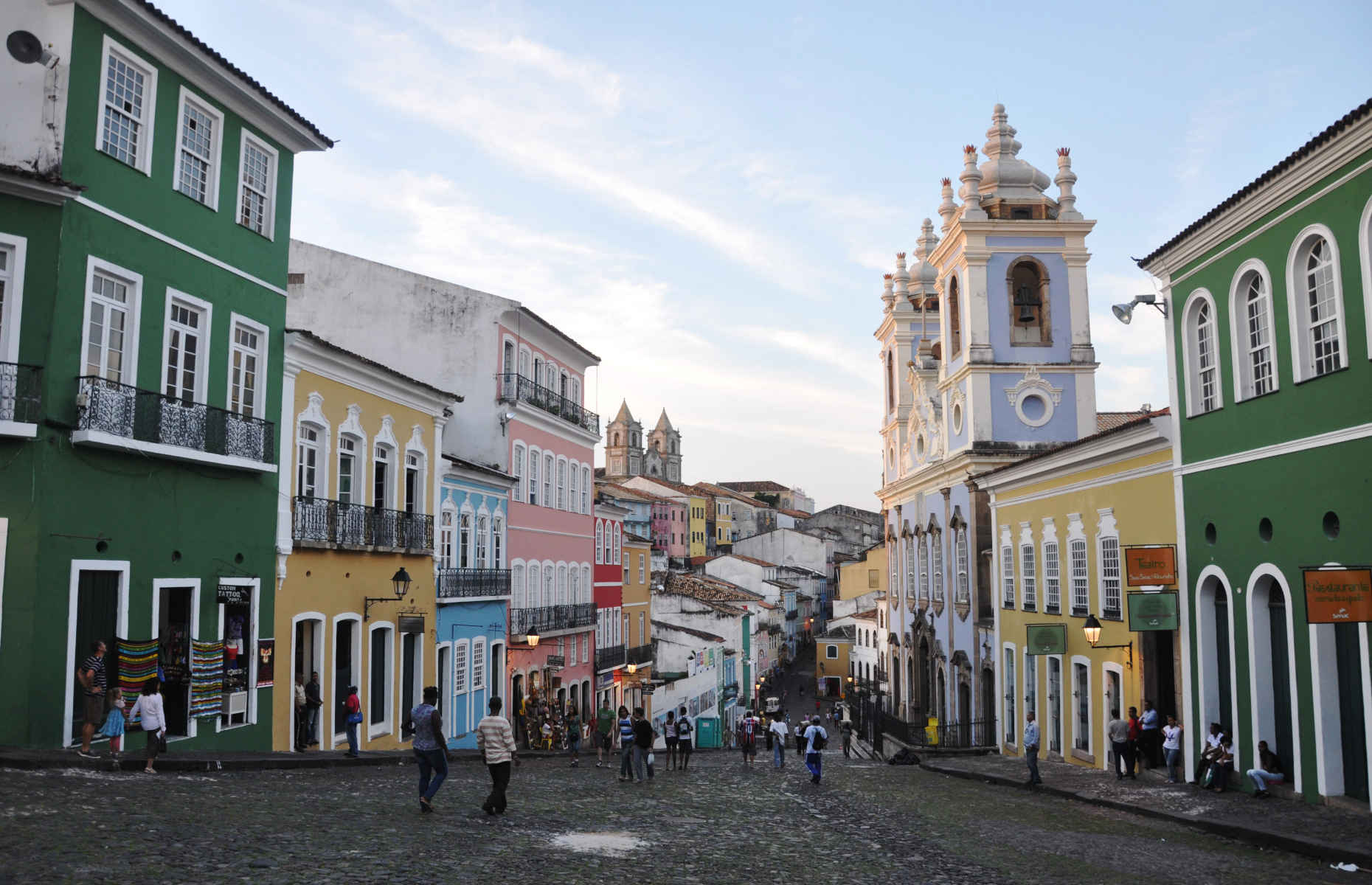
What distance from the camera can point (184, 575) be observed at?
1731 cm

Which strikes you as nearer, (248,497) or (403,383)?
(248,497)

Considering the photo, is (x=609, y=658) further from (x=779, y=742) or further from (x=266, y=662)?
(x=266, y=662)

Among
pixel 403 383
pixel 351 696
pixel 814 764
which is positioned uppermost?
pixel 403 383

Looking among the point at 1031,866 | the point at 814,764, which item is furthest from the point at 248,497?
the point at 1031,866

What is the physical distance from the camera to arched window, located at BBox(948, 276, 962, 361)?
4016 centimetres

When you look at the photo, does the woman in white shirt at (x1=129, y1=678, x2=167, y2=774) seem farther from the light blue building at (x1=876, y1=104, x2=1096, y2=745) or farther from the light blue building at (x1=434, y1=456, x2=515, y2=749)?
the light blue building at (x1=876, y1=104, x2=1096, y2=745)

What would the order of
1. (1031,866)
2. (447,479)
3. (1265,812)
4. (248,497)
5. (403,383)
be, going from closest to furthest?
1. (1031,866)
2. (1265,812)
3. (248,497)
4. (403,383)
5. (447,479)

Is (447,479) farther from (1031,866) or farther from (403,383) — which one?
(1031,866)

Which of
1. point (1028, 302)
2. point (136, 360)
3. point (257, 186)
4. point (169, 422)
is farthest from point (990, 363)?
point (136, 360)

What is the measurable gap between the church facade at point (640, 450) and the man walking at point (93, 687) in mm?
145312

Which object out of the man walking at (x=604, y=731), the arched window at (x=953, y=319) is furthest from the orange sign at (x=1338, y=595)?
the arched window at (x=953, y=319)

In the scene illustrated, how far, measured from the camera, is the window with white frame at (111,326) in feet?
50.5

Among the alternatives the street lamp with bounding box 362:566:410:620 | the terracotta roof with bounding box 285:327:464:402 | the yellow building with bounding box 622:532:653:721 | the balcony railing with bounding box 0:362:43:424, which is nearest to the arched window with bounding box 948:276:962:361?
the yellow building with bounding box 622:532:653:721

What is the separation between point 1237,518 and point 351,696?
14.7 m
